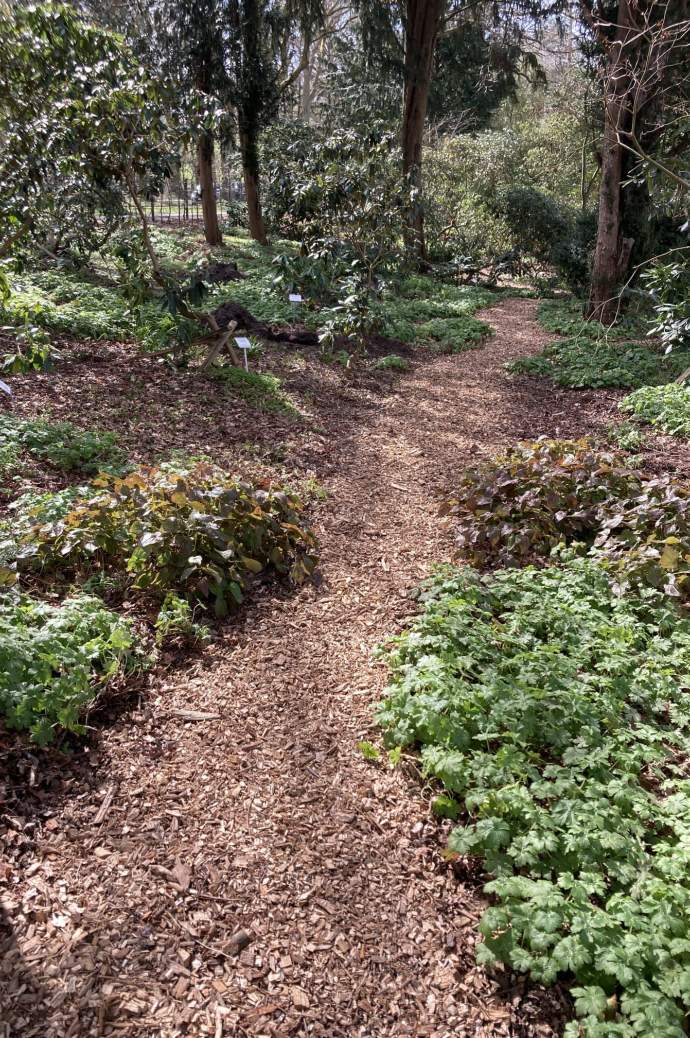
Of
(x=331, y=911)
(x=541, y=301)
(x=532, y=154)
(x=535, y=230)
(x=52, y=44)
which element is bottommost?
(x=331, y=911)

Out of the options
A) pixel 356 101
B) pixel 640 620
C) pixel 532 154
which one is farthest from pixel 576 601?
pixel 532 154

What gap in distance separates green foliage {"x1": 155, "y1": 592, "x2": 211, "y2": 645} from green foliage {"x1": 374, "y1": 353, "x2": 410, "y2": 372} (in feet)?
19.6

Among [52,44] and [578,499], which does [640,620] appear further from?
[52,44]

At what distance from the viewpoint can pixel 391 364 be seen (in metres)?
8.57

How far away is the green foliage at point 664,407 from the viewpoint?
19.3 ft

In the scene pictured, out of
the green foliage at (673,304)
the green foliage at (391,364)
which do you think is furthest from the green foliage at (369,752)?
the green foliage at (391,364)

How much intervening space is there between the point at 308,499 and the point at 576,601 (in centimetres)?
228

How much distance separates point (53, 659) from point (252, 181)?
15.4 m

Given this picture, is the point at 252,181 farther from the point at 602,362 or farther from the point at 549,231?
the point at 602,362

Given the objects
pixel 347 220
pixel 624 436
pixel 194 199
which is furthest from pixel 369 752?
pixel 194 199

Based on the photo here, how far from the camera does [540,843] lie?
1.92 metres

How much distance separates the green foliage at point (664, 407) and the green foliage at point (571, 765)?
3.20 meters

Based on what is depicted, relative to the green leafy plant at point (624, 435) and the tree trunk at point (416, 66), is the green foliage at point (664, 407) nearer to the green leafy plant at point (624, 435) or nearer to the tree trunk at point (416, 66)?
the green leafy plant at point (624, 435)

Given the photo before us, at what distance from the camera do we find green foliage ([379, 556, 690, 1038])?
67.1 inches
